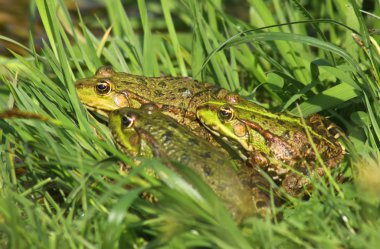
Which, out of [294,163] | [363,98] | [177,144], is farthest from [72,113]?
[363,98]

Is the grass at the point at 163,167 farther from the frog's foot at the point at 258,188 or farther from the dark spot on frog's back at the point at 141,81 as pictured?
the dark spot on frog's back at the point at 141,81

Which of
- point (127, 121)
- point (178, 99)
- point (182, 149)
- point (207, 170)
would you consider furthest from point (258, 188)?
point (178, 99)

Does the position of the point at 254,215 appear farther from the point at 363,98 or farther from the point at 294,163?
the point at 363,98

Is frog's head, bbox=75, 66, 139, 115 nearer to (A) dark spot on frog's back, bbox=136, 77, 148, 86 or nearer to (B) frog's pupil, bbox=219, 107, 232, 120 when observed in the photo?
(A) dark spot on frog's back, bbox=136, 77, 148, 86

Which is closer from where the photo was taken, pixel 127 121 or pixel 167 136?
pixel 167 136

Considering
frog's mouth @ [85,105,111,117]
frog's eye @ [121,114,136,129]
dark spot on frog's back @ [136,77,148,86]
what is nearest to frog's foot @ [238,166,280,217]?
frog's eye @ [121,114,136,129]

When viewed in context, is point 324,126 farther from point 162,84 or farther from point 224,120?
point 162,84

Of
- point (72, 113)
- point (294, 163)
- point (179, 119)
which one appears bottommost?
point (294, 163)
